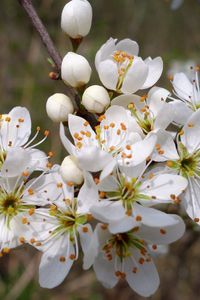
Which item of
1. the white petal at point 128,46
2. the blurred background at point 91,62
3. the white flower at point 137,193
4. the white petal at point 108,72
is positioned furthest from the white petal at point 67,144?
the blurred background at point 91,62

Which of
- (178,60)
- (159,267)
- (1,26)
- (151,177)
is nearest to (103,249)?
(151,177)

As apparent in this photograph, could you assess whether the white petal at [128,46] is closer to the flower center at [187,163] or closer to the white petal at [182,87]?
the white petal at [182,87]

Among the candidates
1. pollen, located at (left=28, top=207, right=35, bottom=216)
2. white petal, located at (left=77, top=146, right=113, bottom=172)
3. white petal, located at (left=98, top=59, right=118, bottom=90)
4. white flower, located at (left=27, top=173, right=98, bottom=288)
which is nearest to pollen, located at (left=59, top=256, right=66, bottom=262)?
white flower, located at (left=27, top=173, right=98, bottom=288)

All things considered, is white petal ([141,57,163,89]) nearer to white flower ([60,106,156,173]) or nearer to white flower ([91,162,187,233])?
white flower ([60,106,156,173])

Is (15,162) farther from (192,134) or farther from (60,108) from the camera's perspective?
(192,134)

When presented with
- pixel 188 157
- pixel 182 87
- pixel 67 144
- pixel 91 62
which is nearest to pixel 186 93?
pixel 182 87

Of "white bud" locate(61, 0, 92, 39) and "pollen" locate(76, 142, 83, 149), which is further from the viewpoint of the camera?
"white bud" locate(61, 0, 92, 39)
